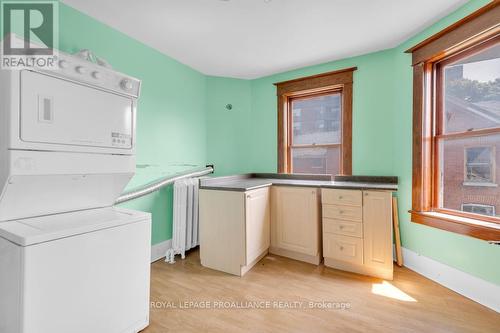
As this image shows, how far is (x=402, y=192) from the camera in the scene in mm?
2359

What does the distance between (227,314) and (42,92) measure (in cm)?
173

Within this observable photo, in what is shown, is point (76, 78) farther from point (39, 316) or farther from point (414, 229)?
point (414, 229)

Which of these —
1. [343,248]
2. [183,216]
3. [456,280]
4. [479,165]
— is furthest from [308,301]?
[479,165]

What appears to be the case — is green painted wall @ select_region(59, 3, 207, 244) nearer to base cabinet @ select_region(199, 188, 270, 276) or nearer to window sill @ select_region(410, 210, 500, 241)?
base cabinet @ select_region(199, 188, 270, 276)

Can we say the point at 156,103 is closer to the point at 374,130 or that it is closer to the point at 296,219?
the point at 296,219

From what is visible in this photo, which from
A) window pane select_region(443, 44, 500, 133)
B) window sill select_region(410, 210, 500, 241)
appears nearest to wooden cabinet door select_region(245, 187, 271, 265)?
window sill select_region(410, 210, 500, 241)

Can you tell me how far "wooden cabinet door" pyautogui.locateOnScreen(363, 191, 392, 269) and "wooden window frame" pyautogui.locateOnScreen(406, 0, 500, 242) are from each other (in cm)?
41

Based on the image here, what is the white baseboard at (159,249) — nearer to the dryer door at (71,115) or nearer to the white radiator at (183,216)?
the white radiator at (183,216)

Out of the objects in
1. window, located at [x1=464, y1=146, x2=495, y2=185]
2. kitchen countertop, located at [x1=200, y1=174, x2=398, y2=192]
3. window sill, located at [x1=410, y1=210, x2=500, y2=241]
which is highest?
window, located at [x1=464, y1=146, x2=495, y2=185]

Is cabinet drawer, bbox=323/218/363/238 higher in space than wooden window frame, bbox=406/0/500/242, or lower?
lower

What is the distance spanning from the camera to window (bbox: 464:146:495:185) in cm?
174

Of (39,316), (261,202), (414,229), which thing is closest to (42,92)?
(39,316)

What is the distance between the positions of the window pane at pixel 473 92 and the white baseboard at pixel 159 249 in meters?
3.10

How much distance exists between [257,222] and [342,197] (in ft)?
2.93
